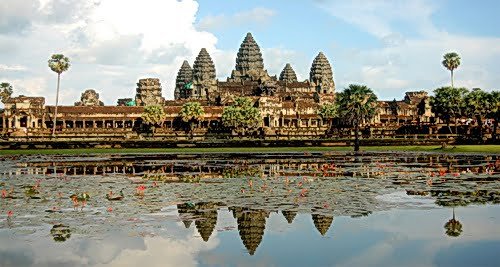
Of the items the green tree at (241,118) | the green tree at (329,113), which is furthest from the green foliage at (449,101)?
the green tree at (241,118)

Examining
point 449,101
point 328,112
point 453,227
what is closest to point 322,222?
point 453,227

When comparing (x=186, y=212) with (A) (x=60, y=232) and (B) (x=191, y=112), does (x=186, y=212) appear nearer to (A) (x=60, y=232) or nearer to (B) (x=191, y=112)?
(A) (x=60, y=232)

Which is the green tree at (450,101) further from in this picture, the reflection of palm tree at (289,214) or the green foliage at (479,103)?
the reflection of palm tree at (289,214)

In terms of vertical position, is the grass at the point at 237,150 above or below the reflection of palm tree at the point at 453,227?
above

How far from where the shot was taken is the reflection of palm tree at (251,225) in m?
18.1

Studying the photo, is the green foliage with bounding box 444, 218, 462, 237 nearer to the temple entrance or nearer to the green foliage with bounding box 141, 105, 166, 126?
the green foliage with bounding box 141, 105, 166, 126

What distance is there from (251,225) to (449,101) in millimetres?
100783

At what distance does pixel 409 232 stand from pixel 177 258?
21.2ft

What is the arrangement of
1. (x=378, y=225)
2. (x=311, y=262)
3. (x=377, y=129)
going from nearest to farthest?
1. (x=311, y=262)
2. (x=378, y=225)
3. (x=377, y=129)

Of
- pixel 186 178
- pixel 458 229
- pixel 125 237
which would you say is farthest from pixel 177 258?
pixel 186 178

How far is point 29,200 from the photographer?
26438 millimetres

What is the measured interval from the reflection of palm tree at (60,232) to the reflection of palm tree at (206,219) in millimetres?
3447

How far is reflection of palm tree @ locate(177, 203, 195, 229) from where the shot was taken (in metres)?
21.4

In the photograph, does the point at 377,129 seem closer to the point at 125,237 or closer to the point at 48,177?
the point at 48,177
